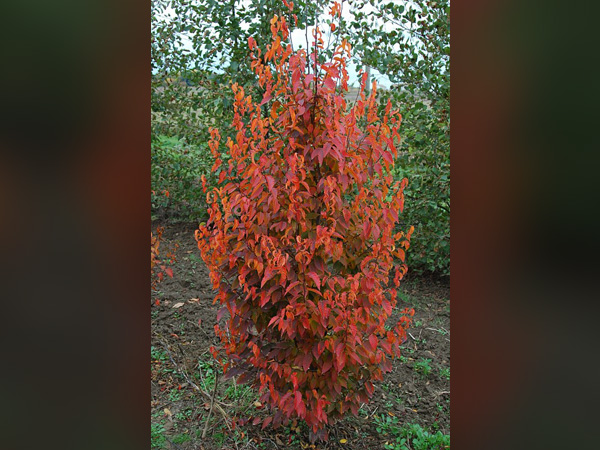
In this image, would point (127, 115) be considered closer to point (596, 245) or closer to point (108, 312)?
point (108, 312)

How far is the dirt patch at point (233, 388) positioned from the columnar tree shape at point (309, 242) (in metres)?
0.33

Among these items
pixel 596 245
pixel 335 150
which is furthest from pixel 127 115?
pixel 335 150

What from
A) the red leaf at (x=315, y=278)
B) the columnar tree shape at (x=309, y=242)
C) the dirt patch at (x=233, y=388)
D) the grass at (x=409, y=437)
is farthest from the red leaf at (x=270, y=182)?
A: the grass at (x=409, y=437)

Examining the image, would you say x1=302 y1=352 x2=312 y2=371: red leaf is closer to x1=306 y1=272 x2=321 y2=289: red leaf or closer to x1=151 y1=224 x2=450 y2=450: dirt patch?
x1=306 y1=272 x2=321 y2=289: red leaf

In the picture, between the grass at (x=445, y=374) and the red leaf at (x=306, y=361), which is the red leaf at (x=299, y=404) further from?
the grass at (x=445, y=374)

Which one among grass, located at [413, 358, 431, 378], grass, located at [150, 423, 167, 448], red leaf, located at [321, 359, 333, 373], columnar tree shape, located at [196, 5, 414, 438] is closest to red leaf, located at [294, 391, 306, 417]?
columnar tree shape, located at [196, 5, 414, 438]

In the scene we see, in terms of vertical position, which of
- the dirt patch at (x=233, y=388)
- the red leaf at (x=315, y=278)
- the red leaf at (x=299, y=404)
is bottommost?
the dirt patch at (x=233, y=388)

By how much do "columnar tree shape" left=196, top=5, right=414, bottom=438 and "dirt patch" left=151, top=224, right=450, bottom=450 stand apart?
33cm

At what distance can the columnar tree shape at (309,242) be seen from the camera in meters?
1.89

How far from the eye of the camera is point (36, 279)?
678mm

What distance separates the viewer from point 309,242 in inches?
74.0

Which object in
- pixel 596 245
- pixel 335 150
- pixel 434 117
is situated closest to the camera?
pixel 596 245

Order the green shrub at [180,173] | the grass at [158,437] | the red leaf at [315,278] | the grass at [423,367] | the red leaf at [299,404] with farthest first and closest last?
the green shrub at [180,173]
the grass at [423,367]
the grass at [158,437]
the red leaf at [299,404]
the red leaf at [315,278]

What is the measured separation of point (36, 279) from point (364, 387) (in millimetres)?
1724
